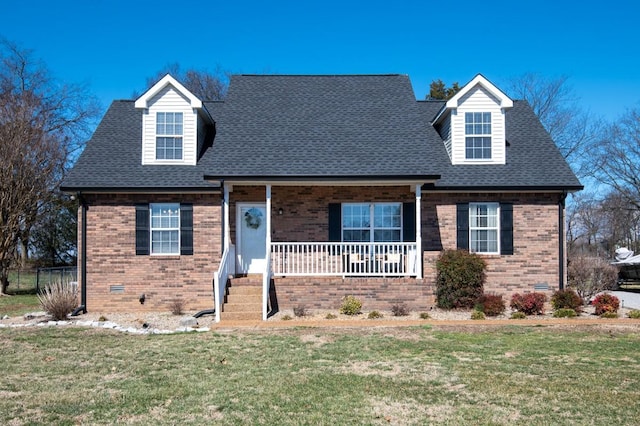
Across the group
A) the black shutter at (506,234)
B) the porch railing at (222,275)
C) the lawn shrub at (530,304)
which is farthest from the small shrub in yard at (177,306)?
the black shutter at (506,234)

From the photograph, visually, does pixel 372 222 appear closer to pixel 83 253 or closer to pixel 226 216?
pixel 226 216

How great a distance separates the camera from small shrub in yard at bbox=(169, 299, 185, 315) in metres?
15.5

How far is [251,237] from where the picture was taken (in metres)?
17.2

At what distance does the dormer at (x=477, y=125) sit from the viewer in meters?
17.3

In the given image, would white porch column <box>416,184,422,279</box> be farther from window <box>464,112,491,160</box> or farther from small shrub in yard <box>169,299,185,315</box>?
small shrub in yard <box>169,299,185,315</box>

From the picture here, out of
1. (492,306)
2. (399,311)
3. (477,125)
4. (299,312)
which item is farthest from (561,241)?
(299,312)

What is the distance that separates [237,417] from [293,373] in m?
2.12

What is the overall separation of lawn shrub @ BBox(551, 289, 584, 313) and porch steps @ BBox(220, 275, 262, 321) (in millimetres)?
7475

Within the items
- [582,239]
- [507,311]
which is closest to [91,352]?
[507,311]

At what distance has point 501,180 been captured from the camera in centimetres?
1659

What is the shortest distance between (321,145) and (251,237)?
337cm

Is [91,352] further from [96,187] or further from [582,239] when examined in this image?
[582,239]

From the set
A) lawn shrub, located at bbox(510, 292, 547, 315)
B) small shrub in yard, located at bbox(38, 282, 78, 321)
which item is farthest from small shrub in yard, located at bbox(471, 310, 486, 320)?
small shrub in yard, located at bbox(38, 282, 78, 321)

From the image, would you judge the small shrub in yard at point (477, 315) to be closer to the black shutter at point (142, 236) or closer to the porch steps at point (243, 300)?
the porch steps at point (243, 300)
